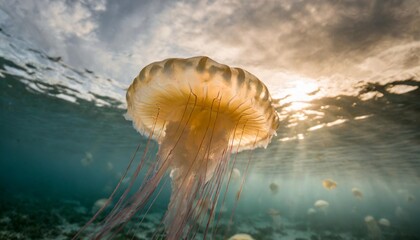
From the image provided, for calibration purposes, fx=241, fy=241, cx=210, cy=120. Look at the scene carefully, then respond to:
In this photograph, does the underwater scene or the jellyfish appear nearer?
the jellyfish

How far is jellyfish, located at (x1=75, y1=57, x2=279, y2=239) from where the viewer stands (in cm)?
237

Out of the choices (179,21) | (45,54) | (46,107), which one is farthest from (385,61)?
(46,107)

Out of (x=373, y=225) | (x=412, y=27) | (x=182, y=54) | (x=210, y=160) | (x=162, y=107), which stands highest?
(x=412, y=27)

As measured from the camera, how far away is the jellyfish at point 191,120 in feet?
7.79

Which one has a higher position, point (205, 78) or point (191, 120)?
point (205, 78)

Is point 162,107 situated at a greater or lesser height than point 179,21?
lesser

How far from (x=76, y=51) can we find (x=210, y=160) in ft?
22.1

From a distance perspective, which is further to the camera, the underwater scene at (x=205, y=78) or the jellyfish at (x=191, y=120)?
the underwater scene at (x=205, y=78)

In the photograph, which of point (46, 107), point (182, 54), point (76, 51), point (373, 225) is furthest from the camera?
point (373, 225)

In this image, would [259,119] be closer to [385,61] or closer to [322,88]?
[385,61]

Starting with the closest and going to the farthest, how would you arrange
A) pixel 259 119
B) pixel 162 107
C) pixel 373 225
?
pixel 259 119 → pixel 162 107 → pixel 373 225

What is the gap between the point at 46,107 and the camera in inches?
631

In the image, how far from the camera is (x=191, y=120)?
294 cm

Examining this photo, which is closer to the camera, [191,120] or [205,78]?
[205,78]
